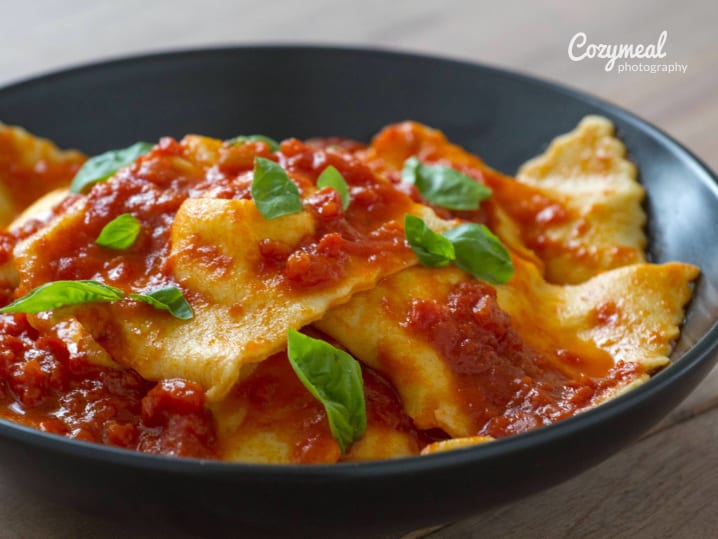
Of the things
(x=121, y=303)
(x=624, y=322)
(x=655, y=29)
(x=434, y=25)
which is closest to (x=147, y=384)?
(x=121, y=303)

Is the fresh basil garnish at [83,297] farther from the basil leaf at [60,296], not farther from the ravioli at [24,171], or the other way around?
the ravioli at [24,171]

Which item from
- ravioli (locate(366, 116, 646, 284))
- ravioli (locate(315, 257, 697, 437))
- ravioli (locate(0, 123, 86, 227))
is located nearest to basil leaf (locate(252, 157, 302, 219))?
ravioli (locate(315, 257, 697, 437))

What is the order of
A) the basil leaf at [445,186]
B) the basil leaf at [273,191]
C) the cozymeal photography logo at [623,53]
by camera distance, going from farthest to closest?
1. the cozymeal photography logo at [623,53]
2. the basil leaf at [445,186]
3. the basil leaf at [273,191]

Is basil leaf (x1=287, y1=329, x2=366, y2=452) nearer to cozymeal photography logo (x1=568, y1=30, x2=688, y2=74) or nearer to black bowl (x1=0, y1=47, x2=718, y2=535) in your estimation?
black bowl (x1=0, y1=47, x2=718, y2=535)

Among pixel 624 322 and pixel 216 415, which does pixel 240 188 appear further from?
pixel 624 322

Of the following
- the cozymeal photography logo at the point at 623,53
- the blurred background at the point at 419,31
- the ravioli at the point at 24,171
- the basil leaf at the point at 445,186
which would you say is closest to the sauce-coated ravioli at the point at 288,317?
the basil leaf at the point at 445,186

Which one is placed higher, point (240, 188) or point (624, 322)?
point (240, 188)

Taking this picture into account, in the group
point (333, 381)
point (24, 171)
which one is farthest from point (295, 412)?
point (24, 171)

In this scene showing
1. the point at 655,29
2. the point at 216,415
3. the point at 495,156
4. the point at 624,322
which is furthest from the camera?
the point at 655,29
